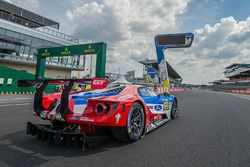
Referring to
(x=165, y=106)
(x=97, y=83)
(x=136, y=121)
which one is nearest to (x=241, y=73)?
(x=165, y=106)

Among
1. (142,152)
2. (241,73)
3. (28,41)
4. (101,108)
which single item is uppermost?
(241,73)

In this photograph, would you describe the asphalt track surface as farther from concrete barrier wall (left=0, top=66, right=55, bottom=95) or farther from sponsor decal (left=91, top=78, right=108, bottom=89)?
concrete barrier wall (left=0, top=66, right=55, bottom=95)

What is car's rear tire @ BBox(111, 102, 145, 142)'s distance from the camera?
10.0 feet

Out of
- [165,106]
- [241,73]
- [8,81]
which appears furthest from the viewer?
[241,73]

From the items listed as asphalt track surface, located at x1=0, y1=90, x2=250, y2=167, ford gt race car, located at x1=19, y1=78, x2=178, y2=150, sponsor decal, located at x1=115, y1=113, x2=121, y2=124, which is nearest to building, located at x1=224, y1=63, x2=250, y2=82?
asphalt track surface, located at x1=0, y1=90, x2=250, y2=167

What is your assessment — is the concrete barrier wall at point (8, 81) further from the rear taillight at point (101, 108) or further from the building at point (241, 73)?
the building at point (241, 73)

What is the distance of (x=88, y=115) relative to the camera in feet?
9.23

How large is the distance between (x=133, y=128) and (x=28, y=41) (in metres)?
27.7

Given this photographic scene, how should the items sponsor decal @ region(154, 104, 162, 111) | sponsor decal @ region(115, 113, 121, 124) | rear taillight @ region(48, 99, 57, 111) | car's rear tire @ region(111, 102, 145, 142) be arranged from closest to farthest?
sponsor decal @ region(115, 113, 121, 124) → car's rear tire @ region(111, 102, 145, 142) → rear taillight @ region(48, 99, 57, 111) → sponsor decal @ region(154, 104, 162, 111)

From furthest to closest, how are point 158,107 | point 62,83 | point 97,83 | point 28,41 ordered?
point 28,41 < point 158,107 < point 62,83 < point 97,83

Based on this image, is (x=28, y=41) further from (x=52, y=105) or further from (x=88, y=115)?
(x=88, y=115)

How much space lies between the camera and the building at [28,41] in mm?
23594

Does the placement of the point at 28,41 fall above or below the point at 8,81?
above

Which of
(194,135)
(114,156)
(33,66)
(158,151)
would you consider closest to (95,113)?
(114,156)
